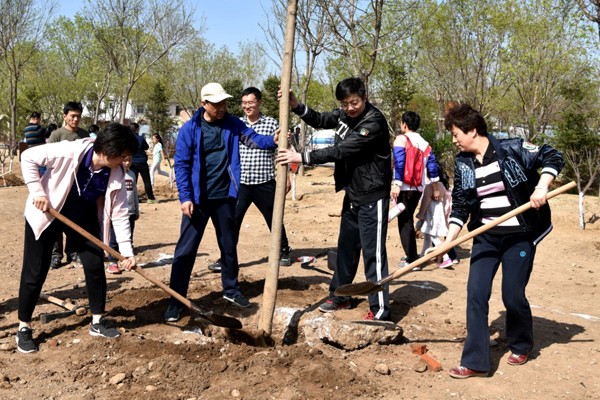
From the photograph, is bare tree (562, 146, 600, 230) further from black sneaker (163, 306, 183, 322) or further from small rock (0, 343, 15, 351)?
small rock (0, 343, 15, 351)

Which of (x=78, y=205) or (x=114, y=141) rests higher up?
(x=114, y=141)

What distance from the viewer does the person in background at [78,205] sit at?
13.6ft

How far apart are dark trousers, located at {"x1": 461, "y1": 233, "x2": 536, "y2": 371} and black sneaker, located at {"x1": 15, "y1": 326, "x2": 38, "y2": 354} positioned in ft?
10.1

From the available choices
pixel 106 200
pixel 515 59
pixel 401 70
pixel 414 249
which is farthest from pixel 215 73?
pixel 106 200

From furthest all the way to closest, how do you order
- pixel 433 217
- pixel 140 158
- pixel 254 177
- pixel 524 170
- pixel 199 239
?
pixel 140 158 < pixel 433 217 < pixel 254 177 < pixel 199 239 < pixel 524 170

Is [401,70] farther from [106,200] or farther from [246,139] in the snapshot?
[106,200]

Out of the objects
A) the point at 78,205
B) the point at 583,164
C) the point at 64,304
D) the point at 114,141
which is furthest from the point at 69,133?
the point at 583,164

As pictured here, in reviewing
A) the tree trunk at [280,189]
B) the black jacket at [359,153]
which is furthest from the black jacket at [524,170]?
the tree trunk at [280,189]

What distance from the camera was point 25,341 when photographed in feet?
14.3

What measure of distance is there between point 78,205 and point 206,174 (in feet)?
3.71

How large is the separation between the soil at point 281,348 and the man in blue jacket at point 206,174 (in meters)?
0.58

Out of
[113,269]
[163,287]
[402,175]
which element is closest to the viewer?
[163,287]

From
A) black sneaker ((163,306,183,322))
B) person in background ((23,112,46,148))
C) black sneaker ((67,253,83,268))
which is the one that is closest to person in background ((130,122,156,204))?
person in background ((23,112,46,148))

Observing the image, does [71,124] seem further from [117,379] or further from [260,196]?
[117,379]
